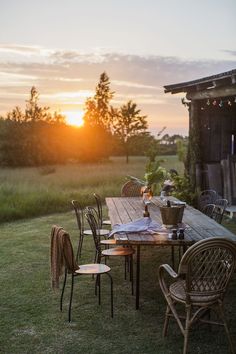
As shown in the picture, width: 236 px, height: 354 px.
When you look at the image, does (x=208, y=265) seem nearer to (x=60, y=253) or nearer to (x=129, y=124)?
(x=60, y=253)

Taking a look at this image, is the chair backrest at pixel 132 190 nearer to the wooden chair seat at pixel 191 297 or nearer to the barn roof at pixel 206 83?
the barn roof at pixel 206 83

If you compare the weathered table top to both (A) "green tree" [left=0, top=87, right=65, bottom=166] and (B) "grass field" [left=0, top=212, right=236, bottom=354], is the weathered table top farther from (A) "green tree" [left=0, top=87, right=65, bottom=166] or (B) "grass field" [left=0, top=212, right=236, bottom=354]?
(A) "green tree" [left=0, top=87, right=65, bottom=166]

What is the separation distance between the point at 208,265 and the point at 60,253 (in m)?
1.41

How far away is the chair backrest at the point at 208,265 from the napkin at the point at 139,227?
1.03m

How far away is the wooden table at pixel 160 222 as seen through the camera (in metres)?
4.50

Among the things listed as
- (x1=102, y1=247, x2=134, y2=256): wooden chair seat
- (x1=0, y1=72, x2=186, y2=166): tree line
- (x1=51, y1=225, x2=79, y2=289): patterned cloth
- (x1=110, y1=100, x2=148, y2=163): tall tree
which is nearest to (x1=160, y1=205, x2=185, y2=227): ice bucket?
(x1=102, y1=247, x2=134, y2=256): wooden chair seat

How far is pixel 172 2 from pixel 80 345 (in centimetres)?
837

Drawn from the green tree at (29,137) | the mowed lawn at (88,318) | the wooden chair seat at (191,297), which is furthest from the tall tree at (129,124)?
the wooden chair seat at (191,297)

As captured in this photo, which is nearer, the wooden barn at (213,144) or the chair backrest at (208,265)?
the chair backrest at (208,265)

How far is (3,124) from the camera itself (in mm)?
26812

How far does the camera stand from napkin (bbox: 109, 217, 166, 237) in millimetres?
4898

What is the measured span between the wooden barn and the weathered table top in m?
3.22

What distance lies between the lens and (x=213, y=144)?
10844 millimetres

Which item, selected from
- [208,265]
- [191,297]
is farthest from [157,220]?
[208,265]
